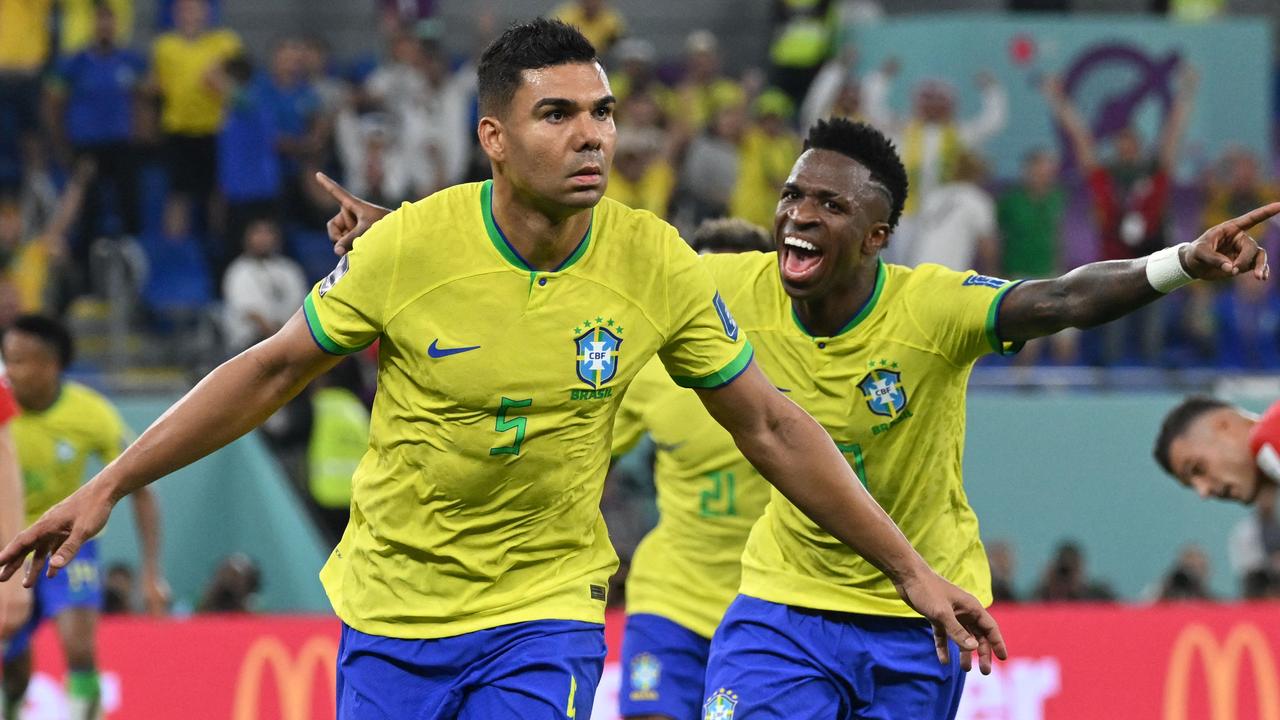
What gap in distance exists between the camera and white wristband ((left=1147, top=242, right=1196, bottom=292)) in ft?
18.3

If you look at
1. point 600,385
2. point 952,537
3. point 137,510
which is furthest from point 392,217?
point 137,510

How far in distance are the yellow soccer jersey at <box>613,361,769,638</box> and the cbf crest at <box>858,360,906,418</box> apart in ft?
4.36

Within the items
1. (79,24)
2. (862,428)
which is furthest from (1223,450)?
(79,24)

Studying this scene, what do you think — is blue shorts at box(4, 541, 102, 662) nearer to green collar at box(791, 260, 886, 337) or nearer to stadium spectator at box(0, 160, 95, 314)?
stadium spectator at box(0, 160, 95, 314)

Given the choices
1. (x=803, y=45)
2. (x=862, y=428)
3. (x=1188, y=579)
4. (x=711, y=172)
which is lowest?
(x=1188, y=579)

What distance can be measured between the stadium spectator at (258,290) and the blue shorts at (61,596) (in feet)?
11.9

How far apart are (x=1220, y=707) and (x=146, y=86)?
31.1ft

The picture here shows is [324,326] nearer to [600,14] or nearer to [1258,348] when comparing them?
[600,14]

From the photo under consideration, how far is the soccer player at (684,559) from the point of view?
7.47 meters

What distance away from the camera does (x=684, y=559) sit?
755cm

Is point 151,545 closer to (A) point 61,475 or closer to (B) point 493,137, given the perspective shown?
(A) point 61,475

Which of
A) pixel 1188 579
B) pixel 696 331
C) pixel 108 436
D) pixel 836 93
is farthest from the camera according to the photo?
Result: pixel 836 93

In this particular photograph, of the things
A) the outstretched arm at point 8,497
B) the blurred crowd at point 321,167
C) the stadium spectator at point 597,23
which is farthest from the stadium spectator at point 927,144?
the outstretched arm at point 8,497

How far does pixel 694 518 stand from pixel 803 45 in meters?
11.7
